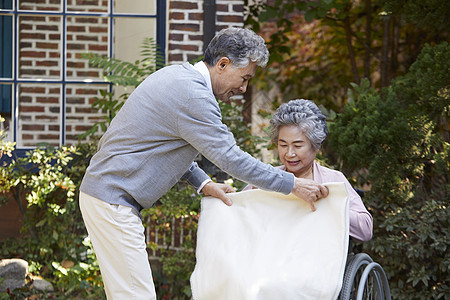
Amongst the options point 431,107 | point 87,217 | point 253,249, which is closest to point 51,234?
point 87,217

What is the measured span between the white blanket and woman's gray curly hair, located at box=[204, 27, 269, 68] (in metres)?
0.51

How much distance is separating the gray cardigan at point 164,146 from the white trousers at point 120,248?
0.05 meters

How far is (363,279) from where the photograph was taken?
8.11 feet

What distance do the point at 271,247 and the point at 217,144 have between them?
455 mm

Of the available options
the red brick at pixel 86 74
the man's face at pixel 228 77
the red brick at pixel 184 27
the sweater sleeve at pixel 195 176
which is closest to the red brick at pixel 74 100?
the red brick at pixel 86 74

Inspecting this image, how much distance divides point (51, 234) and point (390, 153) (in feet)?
7.23

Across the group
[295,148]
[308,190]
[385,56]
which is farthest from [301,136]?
[385,56]

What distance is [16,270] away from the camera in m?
4.16

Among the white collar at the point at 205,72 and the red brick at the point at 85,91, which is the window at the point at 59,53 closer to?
the red brick at the point at 85,91

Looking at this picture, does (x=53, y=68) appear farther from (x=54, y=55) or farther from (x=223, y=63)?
(x=223, y=63)

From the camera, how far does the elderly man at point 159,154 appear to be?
241cm

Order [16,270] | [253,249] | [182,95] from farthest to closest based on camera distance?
[16,270]
[253,249]
[182,95]

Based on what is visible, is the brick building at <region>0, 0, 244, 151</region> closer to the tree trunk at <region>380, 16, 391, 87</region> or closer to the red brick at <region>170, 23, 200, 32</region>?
the red brick at <region>170, 23, 200, 32</region>

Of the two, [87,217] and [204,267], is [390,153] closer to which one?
[204,267]
